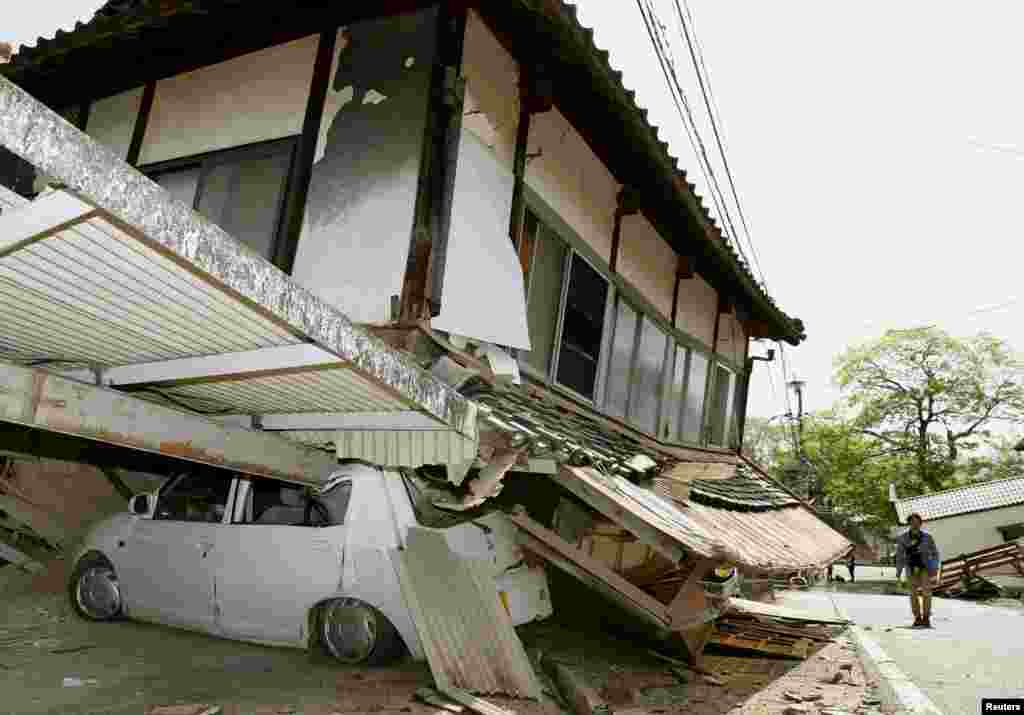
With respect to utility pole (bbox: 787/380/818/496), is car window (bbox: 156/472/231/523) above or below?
below

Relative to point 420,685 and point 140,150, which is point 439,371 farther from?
point 140,150

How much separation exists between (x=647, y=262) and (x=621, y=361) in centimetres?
169

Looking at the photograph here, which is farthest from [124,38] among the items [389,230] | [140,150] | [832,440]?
[832,440]

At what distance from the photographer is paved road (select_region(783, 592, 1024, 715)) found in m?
6.82

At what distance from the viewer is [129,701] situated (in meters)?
4.82

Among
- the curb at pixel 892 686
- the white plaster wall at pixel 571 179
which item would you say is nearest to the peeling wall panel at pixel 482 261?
the white plaster wall at pixel 571 179

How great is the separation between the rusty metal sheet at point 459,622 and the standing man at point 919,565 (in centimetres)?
1033

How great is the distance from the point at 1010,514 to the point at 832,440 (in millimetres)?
10219

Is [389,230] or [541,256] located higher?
[541,256]

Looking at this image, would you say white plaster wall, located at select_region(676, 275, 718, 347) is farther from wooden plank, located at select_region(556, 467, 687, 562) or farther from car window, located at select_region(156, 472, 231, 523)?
car window, located at select_region(156, 472, 231, 523)

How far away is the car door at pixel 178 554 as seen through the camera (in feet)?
20.8

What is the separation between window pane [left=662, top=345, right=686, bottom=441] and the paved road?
4.17 m

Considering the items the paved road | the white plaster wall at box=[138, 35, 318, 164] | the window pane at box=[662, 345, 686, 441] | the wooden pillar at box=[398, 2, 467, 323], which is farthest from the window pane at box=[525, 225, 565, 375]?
the paved road

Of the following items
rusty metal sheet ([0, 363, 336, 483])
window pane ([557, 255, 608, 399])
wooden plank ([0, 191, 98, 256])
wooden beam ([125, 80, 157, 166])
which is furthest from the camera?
window pane ([557, 255, 608, 399])
